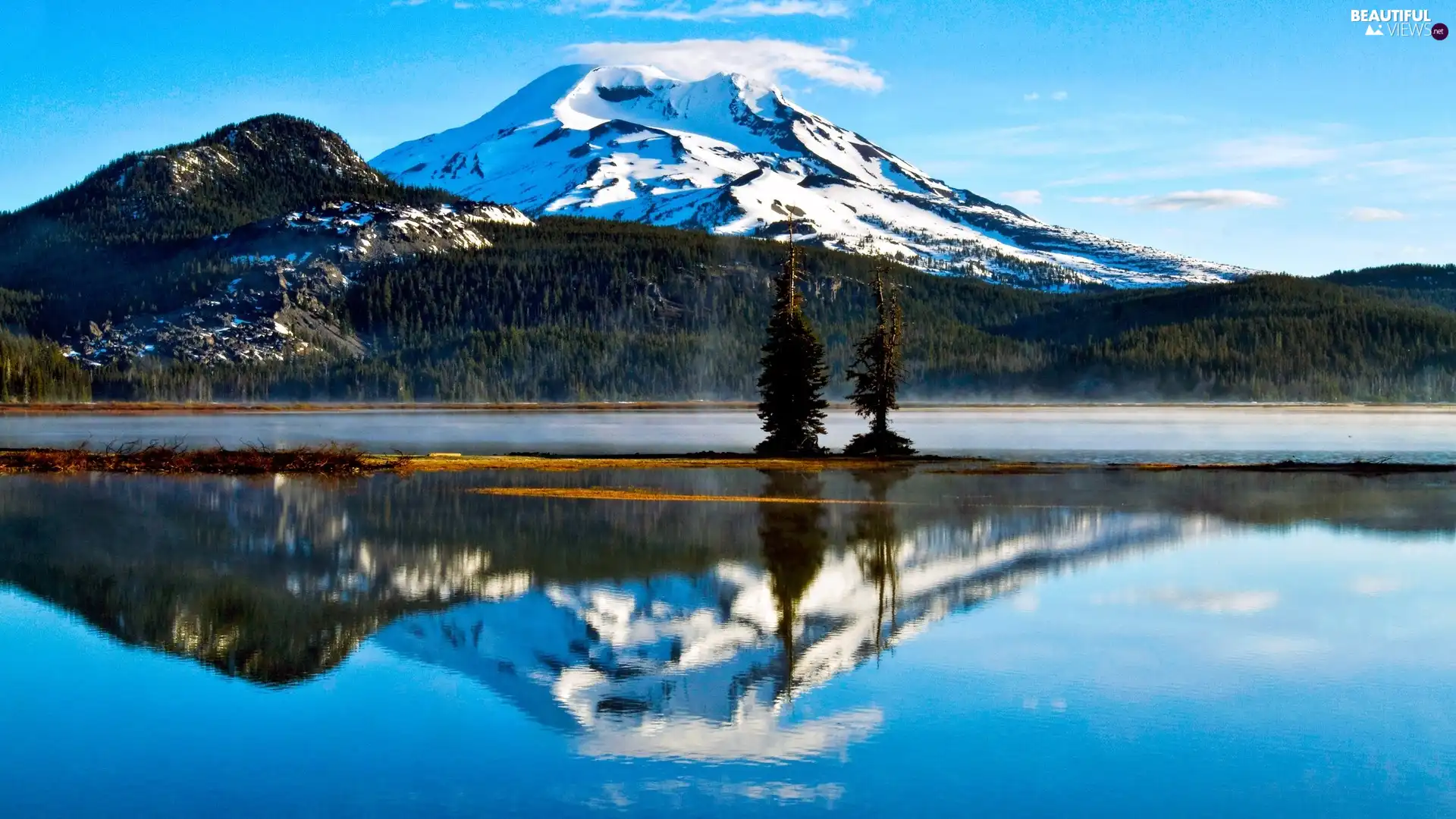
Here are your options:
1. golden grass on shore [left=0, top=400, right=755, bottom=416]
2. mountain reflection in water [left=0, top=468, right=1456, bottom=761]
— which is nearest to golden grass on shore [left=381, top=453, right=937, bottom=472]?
mountain reflection in water [left=0, top=468, right=1456, bottom=761]

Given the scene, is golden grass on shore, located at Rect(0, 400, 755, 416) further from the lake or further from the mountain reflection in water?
the lake

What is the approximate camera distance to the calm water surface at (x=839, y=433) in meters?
73.2

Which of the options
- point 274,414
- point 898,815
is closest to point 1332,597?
point 898,815

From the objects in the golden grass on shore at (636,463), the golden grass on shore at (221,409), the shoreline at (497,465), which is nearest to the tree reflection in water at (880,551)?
the golden grass on shore at (636,463)

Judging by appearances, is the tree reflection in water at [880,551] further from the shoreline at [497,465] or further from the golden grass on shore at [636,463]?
the shoreline at [497,465]

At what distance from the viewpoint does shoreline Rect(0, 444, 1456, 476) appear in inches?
2045

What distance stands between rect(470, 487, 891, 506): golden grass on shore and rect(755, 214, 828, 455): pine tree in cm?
2070

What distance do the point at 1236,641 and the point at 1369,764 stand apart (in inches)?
233

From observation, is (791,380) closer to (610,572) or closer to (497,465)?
(497,465)

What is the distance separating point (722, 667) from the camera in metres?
18.5

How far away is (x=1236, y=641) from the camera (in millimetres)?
20266

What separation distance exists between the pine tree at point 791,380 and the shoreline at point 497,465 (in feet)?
12.6

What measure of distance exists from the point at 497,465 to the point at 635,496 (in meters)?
14.7

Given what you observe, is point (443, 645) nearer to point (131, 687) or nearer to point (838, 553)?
point (131, 687)
